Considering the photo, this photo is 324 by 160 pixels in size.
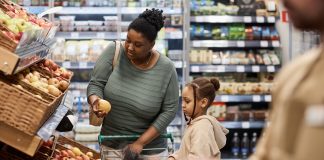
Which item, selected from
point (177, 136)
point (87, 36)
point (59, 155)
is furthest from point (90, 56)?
point (59, 155)

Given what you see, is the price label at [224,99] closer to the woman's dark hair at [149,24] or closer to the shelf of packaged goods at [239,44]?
the shelf of packaged goods at [239,44]

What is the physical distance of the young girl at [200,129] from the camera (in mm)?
3991

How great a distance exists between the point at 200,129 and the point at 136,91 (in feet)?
1.98

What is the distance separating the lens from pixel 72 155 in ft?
15.5

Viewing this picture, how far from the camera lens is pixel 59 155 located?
458cm

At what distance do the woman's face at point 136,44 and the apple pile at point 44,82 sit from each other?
0.43 m

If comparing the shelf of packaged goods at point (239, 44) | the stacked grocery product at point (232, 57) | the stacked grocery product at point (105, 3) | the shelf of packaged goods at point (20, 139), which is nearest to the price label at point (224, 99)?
the stacked grocery product at point (232, 57)

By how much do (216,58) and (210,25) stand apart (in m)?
0.47

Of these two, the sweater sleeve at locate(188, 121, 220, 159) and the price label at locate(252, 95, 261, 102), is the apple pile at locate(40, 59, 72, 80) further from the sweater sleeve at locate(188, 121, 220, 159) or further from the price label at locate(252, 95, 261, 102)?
the price label at locate(252, 95, 261, 102)

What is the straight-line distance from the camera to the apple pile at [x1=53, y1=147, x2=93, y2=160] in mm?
4551

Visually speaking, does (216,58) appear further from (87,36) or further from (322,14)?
Answer: (322,14)

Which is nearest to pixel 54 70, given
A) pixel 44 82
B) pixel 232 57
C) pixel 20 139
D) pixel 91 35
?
pixel 44 82

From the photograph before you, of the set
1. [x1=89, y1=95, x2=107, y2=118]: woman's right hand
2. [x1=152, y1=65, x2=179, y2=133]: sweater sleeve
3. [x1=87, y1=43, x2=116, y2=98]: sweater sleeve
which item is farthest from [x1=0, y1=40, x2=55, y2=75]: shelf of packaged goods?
[x1=152, y1=65, x2=179, y2=133]: sweater sleeve

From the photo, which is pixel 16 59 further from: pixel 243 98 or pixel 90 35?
pixel 243 98
